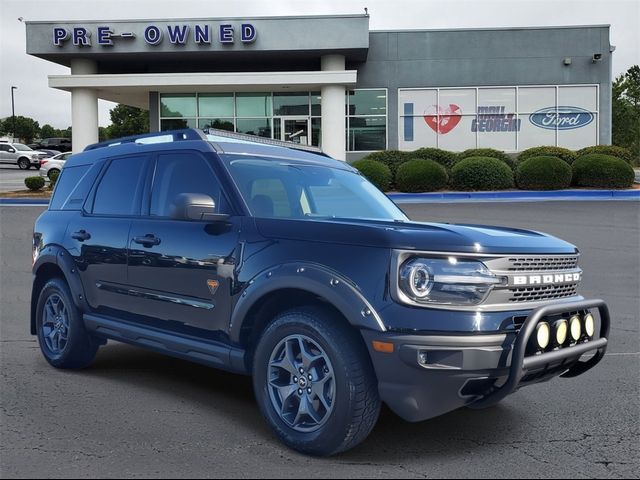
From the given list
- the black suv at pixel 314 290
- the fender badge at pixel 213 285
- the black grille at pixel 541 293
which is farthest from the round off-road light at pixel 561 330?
the fender badge at pixel 213 285

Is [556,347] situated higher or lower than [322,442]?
higher

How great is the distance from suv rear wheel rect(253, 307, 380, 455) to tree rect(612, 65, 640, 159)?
72.4 m

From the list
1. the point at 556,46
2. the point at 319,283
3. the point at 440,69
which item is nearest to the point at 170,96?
the point at 440,69

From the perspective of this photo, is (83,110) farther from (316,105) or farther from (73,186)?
(73,186)

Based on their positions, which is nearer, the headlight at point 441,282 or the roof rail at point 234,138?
the headlight at point 441,282

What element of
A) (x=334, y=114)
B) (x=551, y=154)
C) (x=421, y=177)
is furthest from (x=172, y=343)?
(x=334, y=114)

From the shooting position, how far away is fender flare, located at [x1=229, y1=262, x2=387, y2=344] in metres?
3.60

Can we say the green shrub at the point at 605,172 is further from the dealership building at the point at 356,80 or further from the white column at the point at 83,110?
the white column at the point at 83,110

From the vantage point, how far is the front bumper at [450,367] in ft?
11.3

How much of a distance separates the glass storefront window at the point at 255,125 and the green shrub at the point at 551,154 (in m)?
11.1

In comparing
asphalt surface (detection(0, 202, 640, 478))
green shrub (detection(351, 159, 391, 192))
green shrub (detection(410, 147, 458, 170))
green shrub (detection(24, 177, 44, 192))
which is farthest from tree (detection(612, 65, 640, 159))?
asphalt surface (detection(0, 202, 640, 478))

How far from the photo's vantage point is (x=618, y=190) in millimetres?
20953

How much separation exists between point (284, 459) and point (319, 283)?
1043mm

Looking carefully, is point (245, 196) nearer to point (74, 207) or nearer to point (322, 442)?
point (322, 442)
